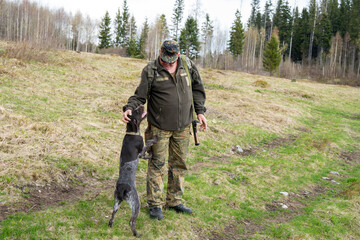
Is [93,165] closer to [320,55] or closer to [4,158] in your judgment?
→ [4,158]

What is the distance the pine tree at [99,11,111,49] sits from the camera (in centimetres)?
6140

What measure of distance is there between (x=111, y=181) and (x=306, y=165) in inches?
254

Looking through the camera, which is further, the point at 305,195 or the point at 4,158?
the point at 305,195

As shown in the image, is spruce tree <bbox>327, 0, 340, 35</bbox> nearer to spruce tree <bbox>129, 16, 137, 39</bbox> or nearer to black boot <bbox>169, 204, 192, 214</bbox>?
spruce tree <bbox>129, 16, 137, 39</bbox>

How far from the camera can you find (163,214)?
4.34 m

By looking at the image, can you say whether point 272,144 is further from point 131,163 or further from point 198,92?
point 131,163

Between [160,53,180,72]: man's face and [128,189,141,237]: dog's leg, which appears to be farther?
[160,53,180,72]: man's face

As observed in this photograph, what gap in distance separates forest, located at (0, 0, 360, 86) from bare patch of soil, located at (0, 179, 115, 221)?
1816 inches

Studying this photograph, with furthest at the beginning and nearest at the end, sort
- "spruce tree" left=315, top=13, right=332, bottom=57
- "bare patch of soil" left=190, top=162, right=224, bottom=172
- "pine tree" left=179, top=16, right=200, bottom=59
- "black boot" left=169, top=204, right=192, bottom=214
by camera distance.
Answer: "spruce tree" left=315, top=13, right=332, bottom=57 → "pine tree" left=179, top=16, right=200, bottom=59 → "bare patch of soil" left=190, top=162, right=224, bottom=172 → "black boot" left=169, top=204, right=192, bottom=214

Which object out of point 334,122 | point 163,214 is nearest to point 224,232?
point 163,214

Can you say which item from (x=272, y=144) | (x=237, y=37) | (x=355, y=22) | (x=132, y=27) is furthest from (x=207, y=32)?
(x=272, y=144)

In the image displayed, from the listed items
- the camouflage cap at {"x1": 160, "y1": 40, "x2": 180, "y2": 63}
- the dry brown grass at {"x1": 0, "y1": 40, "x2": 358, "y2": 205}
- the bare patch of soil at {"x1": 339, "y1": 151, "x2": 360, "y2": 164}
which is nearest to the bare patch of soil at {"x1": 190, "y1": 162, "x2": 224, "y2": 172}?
the dry brown grass at {"x1": 0, "y1": 40, "x2": 358, "y2": 205}

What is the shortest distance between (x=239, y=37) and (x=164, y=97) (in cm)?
5588

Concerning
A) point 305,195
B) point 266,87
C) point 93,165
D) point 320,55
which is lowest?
point 305,195
